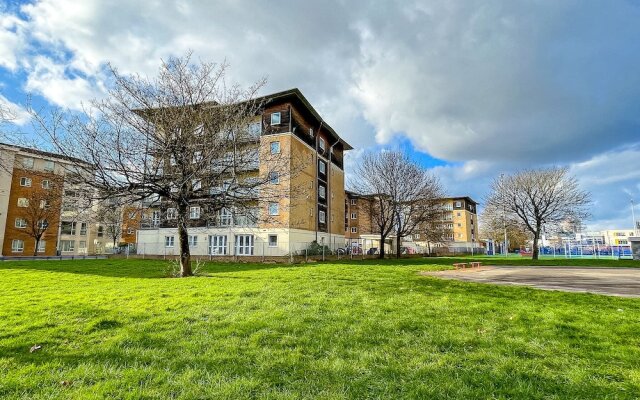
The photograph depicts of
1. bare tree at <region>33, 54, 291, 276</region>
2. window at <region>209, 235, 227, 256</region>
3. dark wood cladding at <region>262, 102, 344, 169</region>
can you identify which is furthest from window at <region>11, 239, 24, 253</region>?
bare tree at <region>33, 54, 291, 276</region>

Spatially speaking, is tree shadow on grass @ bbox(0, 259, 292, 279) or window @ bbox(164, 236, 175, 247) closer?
tree shadow on grass @ bbox(0, 259, 292, 279)

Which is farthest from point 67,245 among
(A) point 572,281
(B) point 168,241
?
(A) point 572,281

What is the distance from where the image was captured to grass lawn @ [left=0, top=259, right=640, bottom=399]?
3.55 meters

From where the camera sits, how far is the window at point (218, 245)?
34.1 metres

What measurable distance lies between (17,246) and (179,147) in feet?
172

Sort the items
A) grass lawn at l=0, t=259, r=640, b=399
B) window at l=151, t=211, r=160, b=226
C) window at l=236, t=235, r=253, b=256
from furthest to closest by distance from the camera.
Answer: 1. window at l=236, t=235, r=253, b=256
2. window at l=151, t=211, r=160, b=226
3. grass lawn at l=0, t=259, r=640, b=399

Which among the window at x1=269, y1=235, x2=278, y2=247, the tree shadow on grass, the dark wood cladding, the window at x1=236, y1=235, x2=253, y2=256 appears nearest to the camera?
the tree shadow on grass

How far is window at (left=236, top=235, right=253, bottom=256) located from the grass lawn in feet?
81.4

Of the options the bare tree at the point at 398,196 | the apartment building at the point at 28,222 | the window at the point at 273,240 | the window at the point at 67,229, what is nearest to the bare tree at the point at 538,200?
Answer: the bare tree at the point at 398,196

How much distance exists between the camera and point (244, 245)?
33.2 m

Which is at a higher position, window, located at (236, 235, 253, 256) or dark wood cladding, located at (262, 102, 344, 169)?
dark wood cladding, located at (262, 102, 344, 169)

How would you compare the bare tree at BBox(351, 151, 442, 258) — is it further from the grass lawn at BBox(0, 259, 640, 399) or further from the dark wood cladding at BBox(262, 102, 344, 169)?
the grass lawn at BBox(0, 259, 640, 399)

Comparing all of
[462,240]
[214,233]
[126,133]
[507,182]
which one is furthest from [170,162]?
[462,240]

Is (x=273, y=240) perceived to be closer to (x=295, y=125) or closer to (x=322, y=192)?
(x=322, y=192)
